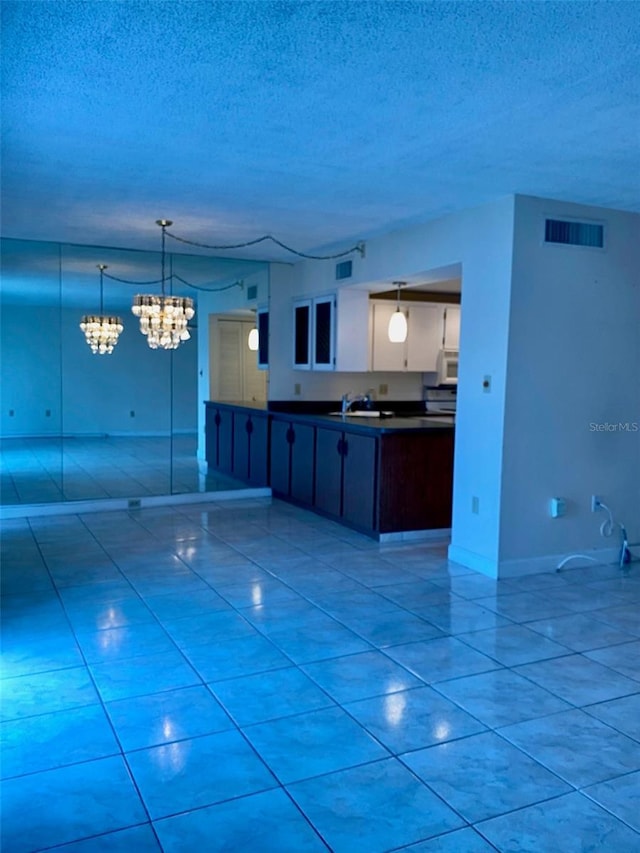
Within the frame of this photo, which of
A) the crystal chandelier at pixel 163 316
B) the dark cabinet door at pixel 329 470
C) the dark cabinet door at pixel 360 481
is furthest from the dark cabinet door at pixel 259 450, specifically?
the crystal chandelier at pixel 163 316

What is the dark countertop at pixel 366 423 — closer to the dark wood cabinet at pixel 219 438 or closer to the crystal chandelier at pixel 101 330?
the dark wood cabinet at pixel 219 438

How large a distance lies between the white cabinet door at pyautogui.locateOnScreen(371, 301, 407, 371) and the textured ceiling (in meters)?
1.83

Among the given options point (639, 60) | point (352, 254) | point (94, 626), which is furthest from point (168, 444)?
point (639, 60)

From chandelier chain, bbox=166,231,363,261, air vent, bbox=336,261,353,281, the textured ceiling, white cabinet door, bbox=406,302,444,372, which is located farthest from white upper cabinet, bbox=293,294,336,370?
the textured ceiling

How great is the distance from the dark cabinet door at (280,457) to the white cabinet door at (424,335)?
54.8 inches

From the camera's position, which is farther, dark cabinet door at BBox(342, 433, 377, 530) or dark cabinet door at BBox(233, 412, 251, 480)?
dark cabinet door at BBox(233, 412, 251, 480)

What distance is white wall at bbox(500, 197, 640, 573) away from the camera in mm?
4371

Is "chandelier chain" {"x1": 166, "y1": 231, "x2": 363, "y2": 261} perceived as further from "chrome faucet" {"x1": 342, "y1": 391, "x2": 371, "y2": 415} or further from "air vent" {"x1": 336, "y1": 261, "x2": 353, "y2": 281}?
"chrome faucet" {"x1": 342, "y1": 391, "x2": 371, "y2": 415}

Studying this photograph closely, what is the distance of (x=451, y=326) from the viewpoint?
6809mm

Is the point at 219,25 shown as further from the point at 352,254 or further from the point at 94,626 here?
the point at 352,254

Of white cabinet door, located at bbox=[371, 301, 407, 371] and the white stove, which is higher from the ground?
white cabinet door, located at bbox=[371, 301, 407, 371]

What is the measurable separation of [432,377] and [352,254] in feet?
6.03

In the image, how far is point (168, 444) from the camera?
23.3ft

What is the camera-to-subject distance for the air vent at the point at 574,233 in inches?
173
